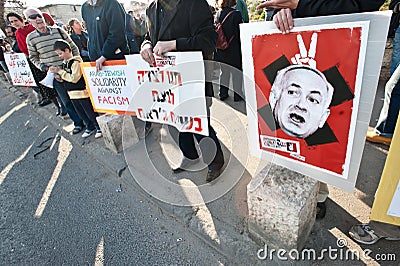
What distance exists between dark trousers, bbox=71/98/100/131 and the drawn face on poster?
118 inches

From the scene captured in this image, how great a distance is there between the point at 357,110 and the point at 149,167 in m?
2.31

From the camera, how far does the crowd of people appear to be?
134 cm

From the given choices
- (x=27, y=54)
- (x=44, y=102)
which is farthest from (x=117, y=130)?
(x=44, y=102)

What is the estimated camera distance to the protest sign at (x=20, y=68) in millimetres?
5070

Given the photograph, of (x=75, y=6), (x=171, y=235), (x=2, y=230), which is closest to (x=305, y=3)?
(x=171, y=235)

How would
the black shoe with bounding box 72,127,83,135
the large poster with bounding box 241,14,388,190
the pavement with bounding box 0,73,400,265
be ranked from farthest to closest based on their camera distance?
1. the black shoe with bounding box 72,127,83,135
2. the pavement with bounding box 0,73,400,265
3. the large poster with bounding box 241,14,388,190

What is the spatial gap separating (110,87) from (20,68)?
391 cm

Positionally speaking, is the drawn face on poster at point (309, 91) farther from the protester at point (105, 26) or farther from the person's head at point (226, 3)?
the person's head at point (226, 3)

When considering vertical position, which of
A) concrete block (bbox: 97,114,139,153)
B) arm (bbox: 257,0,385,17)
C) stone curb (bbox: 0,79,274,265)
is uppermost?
arm (bbox: 257,0,385,17)

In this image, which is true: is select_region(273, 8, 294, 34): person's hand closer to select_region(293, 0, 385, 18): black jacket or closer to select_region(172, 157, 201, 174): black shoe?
select_region(293, 0, 385, 18): black jacket

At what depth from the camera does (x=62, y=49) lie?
130 inches

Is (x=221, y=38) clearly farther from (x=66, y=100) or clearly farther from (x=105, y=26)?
(x=66, y=100)

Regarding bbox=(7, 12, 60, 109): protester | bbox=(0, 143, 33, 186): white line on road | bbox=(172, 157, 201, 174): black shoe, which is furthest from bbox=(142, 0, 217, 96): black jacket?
bbox=(7, 12, 60, 109): protester

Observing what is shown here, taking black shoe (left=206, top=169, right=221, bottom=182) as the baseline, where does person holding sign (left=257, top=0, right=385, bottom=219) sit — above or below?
above
